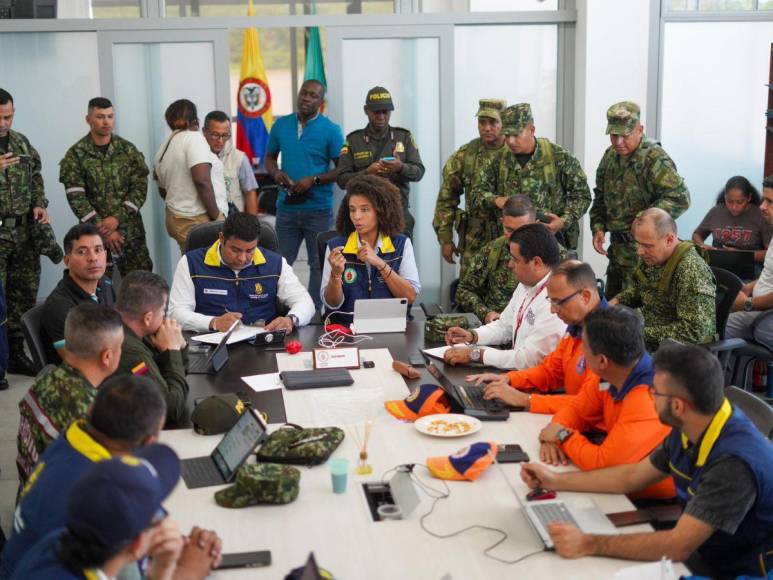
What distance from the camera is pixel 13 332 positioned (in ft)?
21.0

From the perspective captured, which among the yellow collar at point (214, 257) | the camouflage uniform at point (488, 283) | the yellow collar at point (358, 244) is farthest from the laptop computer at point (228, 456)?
the camouflage uniform at point (488, 283)

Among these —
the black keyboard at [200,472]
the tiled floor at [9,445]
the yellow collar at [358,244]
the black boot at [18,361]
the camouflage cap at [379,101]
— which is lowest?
the tiled floor at [9,445]

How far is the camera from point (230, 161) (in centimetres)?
686

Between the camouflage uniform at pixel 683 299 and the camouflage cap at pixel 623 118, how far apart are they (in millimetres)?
1362

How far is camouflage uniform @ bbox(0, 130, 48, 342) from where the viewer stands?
20.1 ft

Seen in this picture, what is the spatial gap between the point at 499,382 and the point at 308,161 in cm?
375

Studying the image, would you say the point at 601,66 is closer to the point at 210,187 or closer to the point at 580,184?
the point at 580,184

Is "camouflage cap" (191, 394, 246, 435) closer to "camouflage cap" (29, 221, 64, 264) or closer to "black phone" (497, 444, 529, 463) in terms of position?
"black phone" (497, 444, 529, 463)

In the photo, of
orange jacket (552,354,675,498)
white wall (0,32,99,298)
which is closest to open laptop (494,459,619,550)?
orange jacket (552,354,675,498)

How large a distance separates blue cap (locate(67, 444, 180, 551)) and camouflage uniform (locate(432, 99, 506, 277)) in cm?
451

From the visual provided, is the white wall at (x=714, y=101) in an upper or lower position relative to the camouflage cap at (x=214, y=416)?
upper

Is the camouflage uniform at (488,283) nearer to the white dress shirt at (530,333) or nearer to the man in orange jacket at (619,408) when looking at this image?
the white dress shirt at (530,333)

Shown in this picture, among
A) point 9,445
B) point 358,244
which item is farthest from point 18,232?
point 358,244

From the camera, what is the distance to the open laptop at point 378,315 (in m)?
4.55
